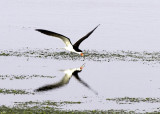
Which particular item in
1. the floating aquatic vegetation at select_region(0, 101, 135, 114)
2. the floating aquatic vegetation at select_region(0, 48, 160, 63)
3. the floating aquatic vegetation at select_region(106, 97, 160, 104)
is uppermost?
the floating aquatic vegetation at select_region(0, 101, 135, 114)

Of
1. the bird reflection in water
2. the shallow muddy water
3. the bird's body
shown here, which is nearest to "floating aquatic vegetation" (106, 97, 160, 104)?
the shallow muddy water

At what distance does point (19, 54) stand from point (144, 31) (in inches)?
769

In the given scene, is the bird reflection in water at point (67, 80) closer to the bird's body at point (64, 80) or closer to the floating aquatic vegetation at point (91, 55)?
the bird's body at point (64, 80)

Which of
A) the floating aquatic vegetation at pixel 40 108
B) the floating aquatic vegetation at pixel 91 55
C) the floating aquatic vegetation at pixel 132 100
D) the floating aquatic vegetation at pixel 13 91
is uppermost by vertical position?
the floating aquatic vegetation at pixel 40 108

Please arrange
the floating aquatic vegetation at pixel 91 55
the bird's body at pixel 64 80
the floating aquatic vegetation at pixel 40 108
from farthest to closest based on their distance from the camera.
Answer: the floating aquatic vegetation at pixel 91 55
the bird's body at pixel 64 80
the floating aquatic vegetation at pixel 40 108

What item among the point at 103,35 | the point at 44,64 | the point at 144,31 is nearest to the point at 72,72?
the point at 44,64

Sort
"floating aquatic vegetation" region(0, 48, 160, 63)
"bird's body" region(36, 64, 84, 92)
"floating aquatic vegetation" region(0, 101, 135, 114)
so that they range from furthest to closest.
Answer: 1. "floating aquatic vegetation" region(0, 48, 160, 63)
2. "bird's body" region(36, 64, 84, 92)
3. "floating aquatic vegetation" region(0, 101, 135, 114)

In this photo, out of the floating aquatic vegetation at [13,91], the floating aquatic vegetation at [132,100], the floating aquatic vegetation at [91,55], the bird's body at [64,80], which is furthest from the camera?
the floating aquatic vegetation at [91,55]

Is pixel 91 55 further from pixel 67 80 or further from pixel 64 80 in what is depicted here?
pixel 64 80

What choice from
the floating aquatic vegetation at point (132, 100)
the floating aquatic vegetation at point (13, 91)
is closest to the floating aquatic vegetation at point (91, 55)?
the floating aquatic vegetation at point (13, 91)

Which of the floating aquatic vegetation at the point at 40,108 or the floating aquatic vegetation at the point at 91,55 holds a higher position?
the floating aquatic vegetation at the point at 40,108

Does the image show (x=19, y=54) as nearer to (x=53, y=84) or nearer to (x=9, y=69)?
(x=9, y=69)

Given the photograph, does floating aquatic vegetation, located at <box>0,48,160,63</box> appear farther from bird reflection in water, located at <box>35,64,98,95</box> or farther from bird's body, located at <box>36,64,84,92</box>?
bird's body, located at <box>36,64,84,92</box>

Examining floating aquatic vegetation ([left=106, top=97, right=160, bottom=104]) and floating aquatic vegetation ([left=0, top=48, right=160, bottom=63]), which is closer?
floating aquatic vegetation ([left=106, top=97, right=160, bottom=104])
